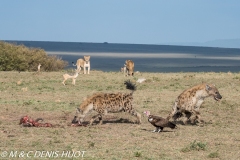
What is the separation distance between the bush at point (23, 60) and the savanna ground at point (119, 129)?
11.0 meters

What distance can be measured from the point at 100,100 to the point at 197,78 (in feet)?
38.6

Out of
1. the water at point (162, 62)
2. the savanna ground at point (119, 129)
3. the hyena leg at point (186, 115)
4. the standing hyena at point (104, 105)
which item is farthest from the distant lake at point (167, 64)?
the standing hyena at point (104, 105)

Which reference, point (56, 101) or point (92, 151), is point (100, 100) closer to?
point (92, 151)

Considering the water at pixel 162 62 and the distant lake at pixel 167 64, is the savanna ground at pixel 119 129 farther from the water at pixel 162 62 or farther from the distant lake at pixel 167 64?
the distant lake at pixel 167 64

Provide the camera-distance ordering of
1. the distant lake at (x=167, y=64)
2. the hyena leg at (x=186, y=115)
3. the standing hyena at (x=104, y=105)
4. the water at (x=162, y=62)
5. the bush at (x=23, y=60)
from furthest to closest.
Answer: the water at (x=162, y=62)
the distant lake at (x=167, y=64)
the bush at (x=23, y=60)
the hyena leg at (x=186, y=115)
the standing hyena at (x=104, y=105)

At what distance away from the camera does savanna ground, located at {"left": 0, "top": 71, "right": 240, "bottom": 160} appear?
9516 mm

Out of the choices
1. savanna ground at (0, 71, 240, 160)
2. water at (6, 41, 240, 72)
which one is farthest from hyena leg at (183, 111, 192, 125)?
water at (6, 41, 240, 72)

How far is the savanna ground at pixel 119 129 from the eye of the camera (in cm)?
952

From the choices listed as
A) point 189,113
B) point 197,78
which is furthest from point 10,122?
point 197,78

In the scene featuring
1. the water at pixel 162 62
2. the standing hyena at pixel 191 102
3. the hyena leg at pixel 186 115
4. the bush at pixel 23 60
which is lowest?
the water at pixel 162 62

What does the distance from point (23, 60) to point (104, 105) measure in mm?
21132

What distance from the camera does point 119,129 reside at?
12.0m

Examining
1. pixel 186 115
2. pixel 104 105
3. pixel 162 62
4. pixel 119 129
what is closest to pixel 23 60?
pixel 104 105

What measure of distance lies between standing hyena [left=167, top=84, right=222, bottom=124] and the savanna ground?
35 cm
